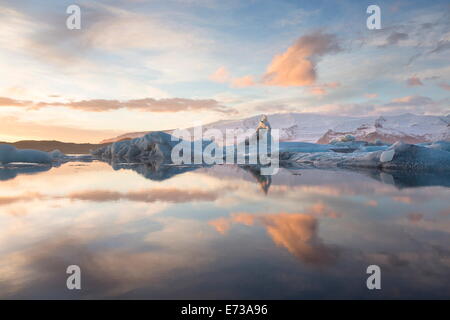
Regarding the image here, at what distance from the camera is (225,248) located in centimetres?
355

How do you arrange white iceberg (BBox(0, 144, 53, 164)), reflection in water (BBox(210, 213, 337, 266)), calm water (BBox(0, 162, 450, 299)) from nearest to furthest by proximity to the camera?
1. calm water (BBox(0, 162, 450, 299))
2. reflection in water (BBox(210, 213, 337, 266))
3. white iceberg (BBox(0, 144, 53, 164))

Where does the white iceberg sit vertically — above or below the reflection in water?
above

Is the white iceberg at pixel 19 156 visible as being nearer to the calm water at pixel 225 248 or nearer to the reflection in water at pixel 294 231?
the calm water at pixel 225 248

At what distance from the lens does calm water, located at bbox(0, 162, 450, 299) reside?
8.23 ft

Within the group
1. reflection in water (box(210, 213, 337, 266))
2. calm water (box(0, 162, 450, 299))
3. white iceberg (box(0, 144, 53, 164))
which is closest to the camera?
calm water (box(0, 162, 450, 299))

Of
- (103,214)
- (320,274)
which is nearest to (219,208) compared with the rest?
(103,214)

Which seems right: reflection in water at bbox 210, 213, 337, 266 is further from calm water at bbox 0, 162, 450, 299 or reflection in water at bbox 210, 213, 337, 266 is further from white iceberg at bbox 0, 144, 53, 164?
white iceberg at bbox 0, 144, 53, 164

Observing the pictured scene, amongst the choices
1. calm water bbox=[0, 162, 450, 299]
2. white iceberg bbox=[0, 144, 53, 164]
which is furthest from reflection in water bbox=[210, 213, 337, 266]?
white iceberg bbox=[0, 144, 53, 164]

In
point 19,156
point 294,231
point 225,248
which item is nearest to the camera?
point 225,248

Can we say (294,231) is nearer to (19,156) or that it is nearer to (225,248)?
(225,248)

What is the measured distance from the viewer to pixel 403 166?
17328 mm

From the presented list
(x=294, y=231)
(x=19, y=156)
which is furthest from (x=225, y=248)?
(x=19, y=156)

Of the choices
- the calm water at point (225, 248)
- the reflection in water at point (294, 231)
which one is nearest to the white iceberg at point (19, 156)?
the calm water at point (225, 248)
